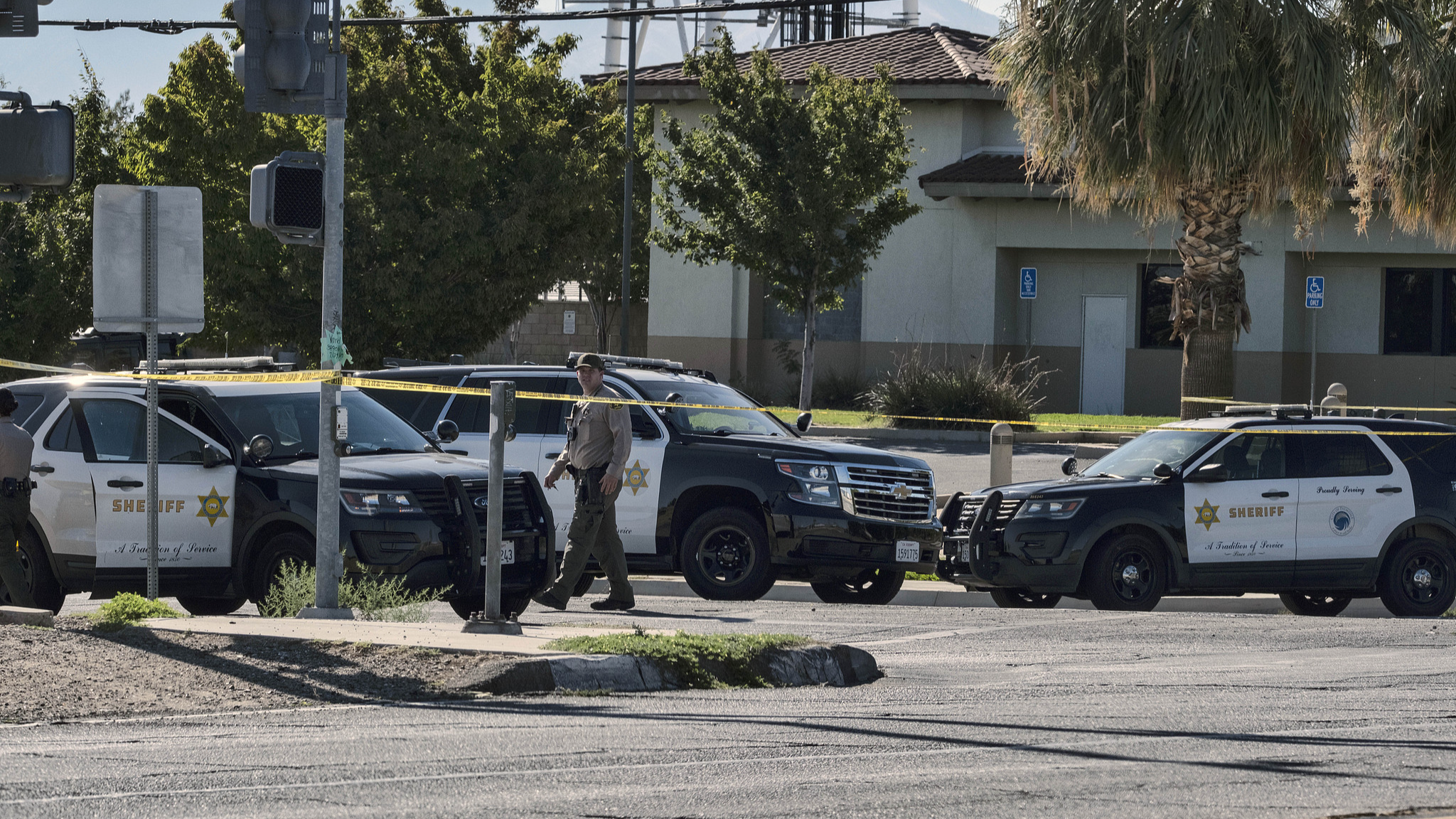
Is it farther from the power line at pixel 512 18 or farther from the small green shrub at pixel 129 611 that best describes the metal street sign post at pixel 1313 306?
the small green shrub at pixel 129 611

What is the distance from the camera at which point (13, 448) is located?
1159cm

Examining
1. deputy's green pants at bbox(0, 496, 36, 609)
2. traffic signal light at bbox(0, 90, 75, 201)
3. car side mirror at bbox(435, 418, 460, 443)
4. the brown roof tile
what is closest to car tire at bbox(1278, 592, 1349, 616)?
car side mirror at bbox(435, 418, 460, 443)

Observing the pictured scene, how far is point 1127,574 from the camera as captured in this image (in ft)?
44.9

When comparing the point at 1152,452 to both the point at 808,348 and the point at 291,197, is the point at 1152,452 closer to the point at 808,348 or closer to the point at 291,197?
the point at 291,197

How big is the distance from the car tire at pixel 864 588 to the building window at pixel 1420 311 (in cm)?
2327

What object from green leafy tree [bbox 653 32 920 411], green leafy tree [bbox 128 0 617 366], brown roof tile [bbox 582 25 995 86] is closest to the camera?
green leafy tree [bbox 128 0 617 366]

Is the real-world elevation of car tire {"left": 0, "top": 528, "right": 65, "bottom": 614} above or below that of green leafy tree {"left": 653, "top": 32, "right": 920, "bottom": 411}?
below

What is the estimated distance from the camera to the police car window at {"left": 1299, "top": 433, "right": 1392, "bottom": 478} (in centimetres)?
1382

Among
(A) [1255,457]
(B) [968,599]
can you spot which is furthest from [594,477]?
(A) [1255,457]

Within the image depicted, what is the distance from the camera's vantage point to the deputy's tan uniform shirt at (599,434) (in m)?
12.5

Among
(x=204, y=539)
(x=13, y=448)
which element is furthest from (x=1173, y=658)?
(x=13, y=448)

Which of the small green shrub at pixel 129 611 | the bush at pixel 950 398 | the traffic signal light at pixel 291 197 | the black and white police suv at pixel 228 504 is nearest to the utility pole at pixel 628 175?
the bush at pixel 950 398

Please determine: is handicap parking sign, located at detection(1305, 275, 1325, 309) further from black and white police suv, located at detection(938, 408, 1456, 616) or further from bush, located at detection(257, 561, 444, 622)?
bush, located at detection(257, 561, 444, 622)

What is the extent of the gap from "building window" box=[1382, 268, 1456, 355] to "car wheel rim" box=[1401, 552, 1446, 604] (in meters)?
22.3
